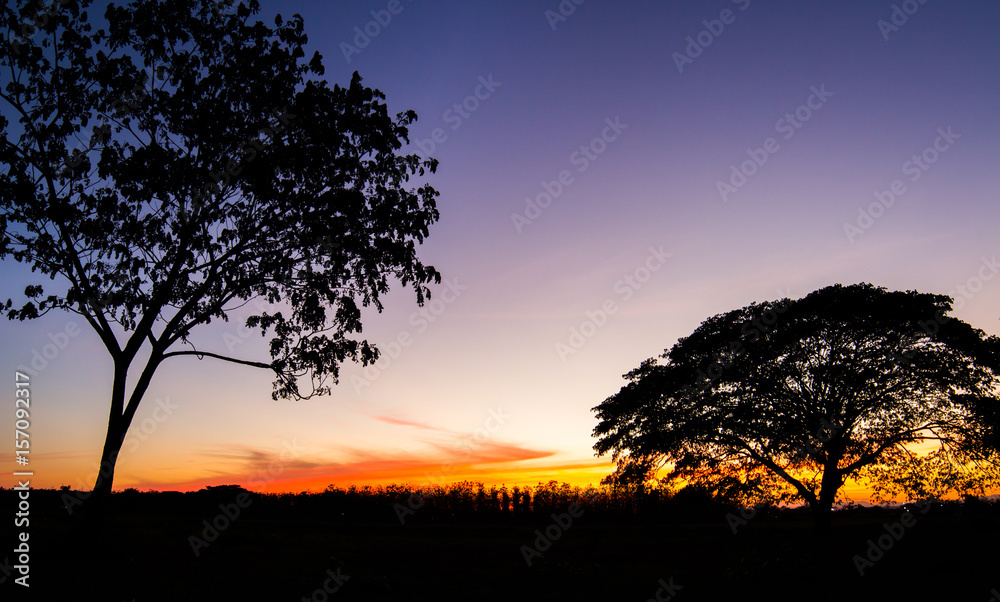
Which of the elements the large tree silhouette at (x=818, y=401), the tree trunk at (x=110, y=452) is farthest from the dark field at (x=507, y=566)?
the large tree silhouette at (x=818, y=401)

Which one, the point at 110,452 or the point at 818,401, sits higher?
the point at 818,401

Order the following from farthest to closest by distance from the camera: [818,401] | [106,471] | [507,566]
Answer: [818,401] < [507,566] < [106,471]

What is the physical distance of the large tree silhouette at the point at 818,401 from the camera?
2580cm

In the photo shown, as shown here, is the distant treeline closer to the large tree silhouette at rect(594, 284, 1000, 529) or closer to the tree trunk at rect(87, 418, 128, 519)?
the large tree silhouette at rect(594, 284, 1000, 529)

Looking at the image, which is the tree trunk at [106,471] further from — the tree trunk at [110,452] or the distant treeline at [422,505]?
the distant treeline at [422,505]

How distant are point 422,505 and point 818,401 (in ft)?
112

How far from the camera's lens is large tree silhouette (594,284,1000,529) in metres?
25.8

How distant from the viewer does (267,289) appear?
2170cm

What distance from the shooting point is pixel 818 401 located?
27.9m

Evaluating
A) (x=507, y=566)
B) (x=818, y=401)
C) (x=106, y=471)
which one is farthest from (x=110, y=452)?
(x=818, y=401)

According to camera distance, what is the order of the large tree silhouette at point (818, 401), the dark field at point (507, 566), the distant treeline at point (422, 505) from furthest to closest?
the distant treeline at point (422, 505), the large tree silhouette at point (818, 401), the dark field at point (507, 566)

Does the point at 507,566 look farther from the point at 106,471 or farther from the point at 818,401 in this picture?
the point at 818,401

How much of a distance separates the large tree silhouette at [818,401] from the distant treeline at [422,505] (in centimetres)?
1149

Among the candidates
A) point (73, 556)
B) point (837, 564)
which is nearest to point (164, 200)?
point (73, 556)
